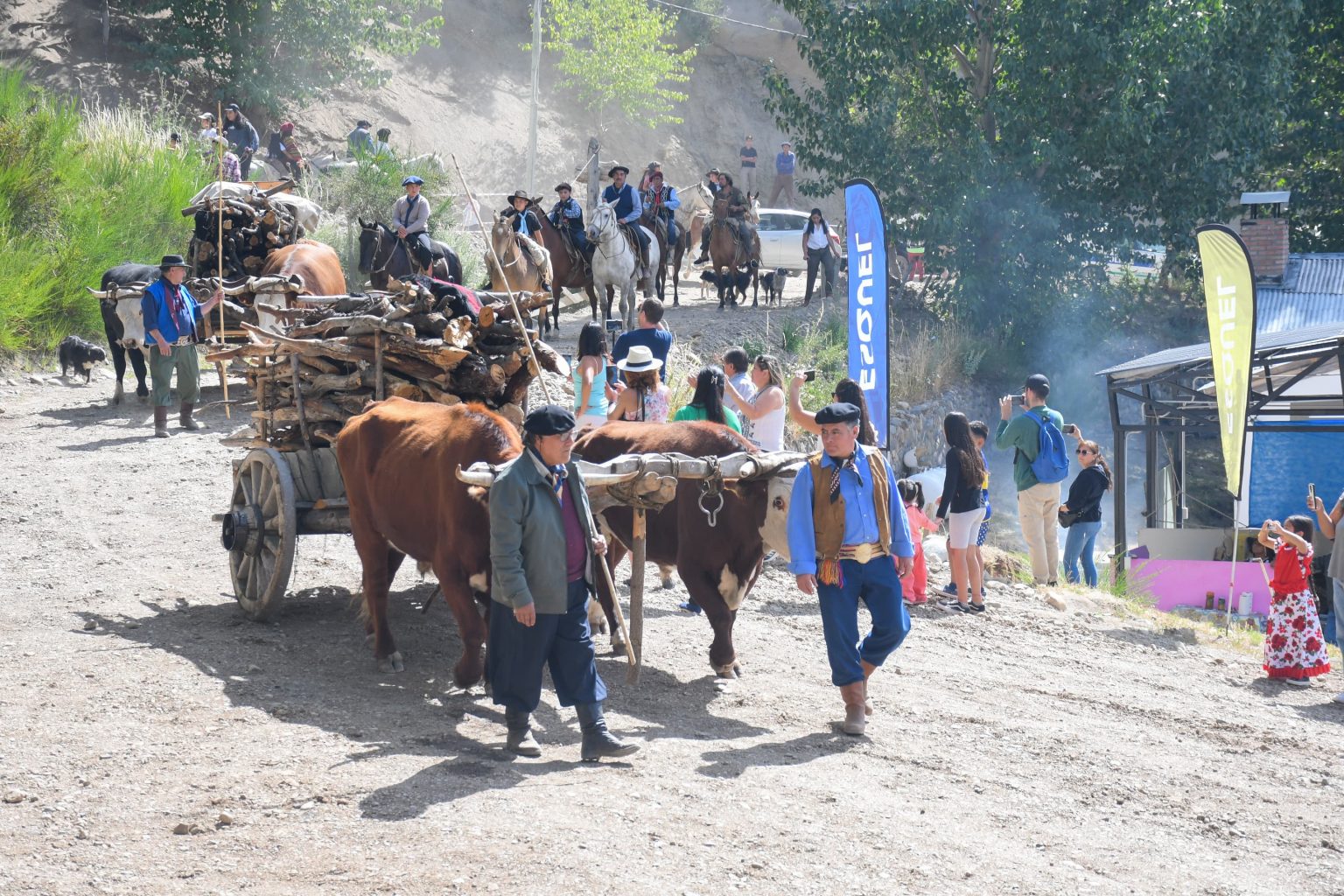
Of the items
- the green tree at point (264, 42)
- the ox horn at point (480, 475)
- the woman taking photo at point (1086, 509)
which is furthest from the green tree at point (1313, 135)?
the ox horn at point (480, 475)

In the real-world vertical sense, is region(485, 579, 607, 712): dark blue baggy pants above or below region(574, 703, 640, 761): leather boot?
above

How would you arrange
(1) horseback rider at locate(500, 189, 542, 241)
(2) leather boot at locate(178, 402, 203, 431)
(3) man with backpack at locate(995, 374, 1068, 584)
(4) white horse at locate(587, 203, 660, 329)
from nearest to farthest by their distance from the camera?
(3) man with backpack at locate(995, 374, 1068, 584)
(2) leather boot at locate(178, 402, 203, 431)
(1) horseback rider at locate(500, 189, 542, 241)
(4) white horse at locate(587, 203, 660, 329)

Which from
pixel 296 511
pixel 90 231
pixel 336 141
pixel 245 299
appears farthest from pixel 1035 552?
pixel 336 141

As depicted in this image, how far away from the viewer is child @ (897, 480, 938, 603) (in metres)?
11.2

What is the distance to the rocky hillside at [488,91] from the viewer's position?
113ft

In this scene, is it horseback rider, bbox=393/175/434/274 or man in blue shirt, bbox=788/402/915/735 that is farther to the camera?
horseback rider, bbox=393/175/434/274

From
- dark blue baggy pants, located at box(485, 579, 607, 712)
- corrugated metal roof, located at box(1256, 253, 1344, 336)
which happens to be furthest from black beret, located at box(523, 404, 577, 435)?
corrugated metal roof, located at box(1256, 253, 1344, 336)

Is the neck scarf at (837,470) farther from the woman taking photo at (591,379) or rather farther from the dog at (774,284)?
the dog at (774,284)

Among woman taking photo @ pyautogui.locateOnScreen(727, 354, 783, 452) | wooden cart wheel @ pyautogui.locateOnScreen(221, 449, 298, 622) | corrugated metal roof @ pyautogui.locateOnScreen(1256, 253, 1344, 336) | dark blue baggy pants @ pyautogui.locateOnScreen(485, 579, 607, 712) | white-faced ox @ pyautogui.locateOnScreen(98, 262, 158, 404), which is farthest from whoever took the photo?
corrugated metal roof @ pyautogui.locateOnScreen(1256, 253, 1344, 336)

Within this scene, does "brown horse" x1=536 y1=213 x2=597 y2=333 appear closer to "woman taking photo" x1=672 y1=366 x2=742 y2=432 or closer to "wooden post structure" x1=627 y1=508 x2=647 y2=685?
"woman taking photo" x1=672 y1=366 x2=742 y2=432

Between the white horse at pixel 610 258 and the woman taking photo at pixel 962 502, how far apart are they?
10.8m

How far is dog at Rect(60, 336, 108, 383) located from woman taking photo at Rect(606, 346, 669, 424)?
10.2 meters

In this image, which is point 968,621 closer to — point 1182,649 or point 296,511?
point 1182,649

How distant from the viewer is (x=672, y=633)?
9.06 m
